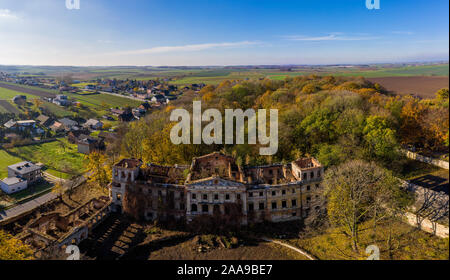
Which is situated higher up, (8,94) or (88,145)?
(8,94)

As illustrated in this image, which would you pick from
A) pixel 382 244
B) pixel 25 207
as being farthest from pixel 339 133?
pixel 25 207

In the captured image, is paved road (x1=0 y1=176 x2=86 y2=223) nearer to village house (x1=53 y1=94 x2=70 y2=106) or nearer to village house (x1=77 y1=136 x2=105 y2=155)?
village house (x1=77 y1=136 x2=105 y2=155)

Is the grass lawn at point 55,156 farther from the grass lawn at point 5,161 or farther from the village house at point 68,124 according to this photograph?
the village house at point 68,124

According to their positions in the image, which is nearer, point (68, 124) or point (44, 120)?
point (68, 124)

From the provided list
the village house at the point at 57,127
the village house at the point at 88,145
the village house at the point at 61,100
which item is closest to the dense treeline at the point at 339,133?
the village house at the point at 88,145

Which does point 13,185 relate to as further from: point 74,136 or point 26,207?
point 74,136

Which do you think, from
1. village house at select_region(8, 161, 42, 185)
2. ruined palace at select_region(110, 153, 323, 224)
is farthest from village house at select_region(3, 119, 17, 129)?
ruined palace at select_region(110, 153, 323, 224)
